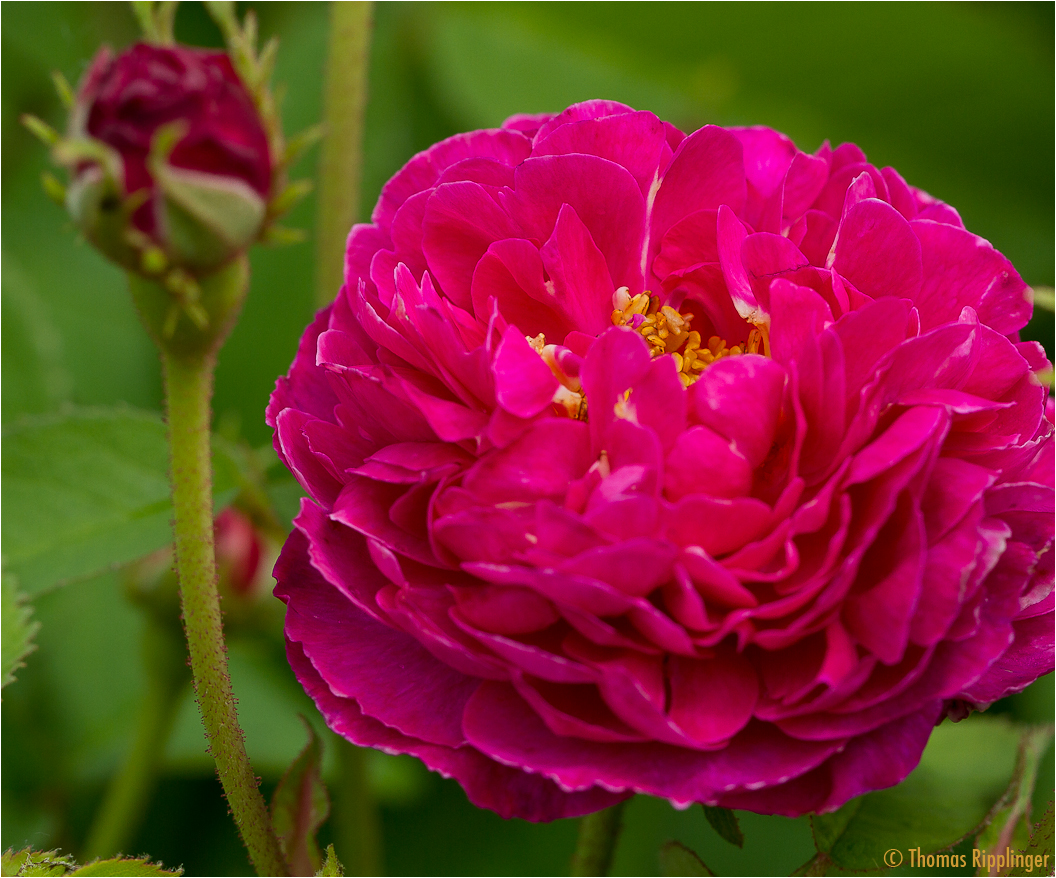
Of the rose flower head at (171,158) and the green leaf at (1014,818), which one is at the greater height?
the rose flower head at (171,158)

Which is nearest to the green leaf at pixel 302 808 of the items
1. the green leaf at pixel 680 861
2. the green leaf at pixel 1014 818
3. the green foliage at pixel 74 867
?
the green foliage at pixel 74 867

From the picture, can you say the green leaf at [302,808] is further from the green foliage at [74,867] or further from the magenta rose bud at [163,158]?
the magenta rose bud at [163,158]

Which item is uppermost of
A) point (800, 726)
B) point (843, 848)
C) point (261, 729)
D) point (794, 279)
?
point (794, 279)

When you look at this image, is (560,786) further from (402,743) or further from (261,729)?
(261,729)

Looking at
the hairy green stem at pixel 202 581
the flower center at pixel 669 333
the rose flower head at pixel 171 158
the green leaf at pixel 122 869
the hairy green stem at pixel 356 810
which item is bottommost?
the hairy green stem at pixel 356 810

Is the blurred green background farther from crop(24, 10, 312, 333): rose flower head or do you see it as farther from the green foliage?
crop(24, 10, 312, 333): rose flower head

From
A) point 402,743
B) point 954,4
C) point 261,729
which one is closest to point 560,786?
point 402,743

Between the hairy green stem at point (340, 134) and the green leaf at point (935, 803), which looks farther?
the hairy green stem at point (340, 134)
